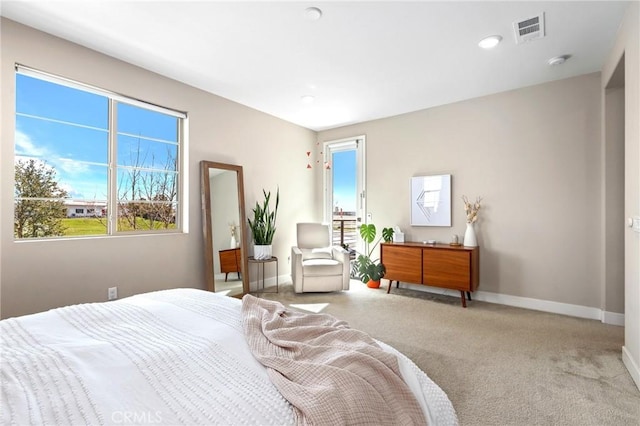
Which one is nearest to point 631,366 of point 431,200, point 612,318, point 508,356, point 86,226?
point 508,356

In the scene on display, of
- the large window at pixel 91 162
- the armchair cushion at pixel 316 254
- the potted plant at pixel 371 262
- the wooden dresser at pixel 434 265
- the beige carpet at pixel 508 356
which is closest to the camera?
the beige carpet at pixel 508 356

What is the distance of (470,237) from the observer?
3887 millimetres

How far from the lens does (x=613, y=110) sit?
311 centimetres

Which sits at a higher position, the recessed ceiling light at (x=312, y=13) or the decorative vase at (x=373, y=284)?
the recessed ceiling light at (x=312, y=13)

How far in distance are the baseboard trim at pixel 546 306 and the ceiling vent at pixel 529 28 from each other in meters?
2.80

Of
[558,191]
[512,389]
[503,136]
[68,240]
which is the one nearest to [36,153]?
[68,240]

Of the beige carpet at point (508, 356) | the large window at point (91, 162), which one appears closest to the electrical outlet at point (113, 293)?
the large window at point (91, 162)

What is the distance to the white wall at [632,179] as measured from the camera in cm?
206

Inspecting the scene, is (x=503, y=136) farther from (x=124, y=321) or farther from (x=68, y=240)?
(x=68, y=240)

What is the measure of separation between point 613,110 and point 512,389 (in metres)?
3.00

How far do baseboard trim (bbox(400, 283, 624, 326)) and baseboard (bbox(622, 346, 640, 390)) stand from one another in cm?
107

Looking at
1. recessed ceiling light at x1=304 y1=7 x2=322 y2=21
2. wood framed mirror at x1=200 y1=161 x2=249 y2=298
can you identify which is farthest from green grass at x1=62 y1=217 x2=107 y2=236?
recessed ceiling light at x1=304 y1=7 x2=322 y2=21

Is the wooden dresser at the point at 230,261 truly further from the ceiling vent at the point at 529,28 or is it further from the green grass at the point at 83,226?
the ceiling vent at the point at 529,28

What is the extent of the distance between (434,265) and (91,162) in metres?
3.93
